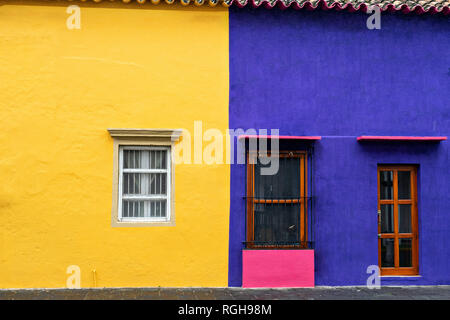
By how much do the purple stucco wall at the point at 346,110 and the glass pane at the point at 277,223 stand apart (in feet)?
1.19

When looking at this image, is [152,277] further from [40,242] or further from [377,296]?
[377,296]

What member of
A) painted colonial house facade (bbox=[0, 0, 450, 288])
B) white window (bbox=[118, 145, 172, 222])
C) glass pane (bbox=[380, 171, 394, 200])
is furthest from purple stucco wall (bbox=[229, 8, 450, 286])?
white window (bbox=[118, 145, 172, 222])

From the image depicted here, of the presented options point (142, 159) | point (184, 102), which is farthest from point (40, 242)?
Result: point (184, 102)

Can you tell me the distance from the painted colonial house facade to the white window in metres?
0.03

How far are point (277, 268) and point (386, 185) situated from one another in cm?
257

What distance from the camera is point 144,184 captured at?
9.23 m

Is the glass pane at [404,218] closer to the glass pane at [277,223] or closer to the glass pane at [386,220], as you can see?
the glass pane at [386,220]

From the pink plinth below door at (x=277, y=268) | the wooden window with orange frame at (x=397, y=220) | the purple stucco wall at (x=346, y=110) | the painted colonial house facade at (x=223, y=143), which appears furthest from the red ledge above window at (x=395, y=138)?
the pink plinth below door at (x=277, y=268)

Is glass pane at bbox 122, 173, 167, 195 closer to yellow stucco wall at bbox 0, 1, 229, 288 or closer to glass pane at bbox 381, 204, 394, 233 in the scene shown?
yellow stucco wall at bbox 0, 1, 229, 288

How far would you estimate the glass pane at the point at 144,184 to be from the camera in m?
9.18

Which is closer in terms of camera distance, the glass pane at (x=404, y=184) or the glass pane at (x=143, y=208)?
the glass pane at (x=143, y=208)

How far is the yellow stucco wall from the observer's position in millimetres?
8844
